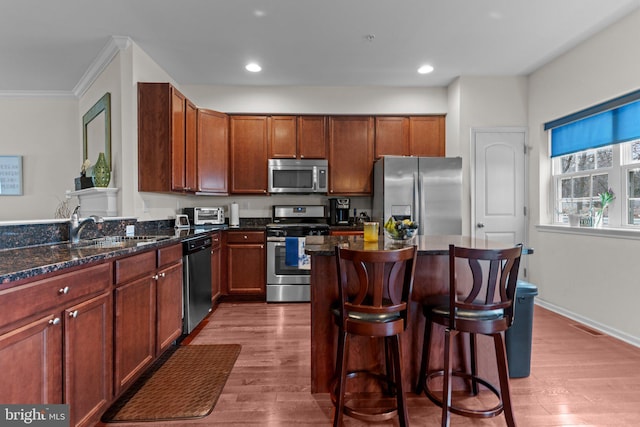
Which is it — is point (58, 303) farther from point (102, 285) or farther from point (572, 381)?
point (572, 381)

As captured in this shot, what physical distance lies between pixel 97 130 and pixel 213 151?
1245mm

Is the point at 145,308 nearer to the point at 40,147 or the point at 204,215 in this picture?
the point at 204,215

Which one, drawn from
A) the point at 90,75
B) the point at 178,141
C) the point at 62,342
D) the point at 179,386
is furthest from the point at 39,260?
the point at 90,75

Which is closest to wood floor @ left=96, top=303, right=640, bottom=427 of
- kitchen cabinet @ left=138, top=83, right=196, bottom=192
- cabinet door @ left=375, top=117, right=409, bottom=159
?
kitchen cabinet @ left=138, top=83, right=196, bottom=192

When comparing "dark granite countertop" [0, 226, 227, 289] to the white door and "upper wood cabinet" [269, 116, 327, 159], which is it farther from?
the white door

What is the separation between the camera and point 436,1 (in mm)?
2549

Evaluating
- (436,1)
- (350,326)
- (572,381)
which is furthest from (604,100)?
(350,326)

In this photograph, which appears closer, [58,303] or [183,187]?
[58,303]

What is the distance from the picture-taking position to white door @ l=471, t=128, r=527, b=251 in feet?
13.0

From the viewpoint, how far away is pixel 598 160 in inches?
126

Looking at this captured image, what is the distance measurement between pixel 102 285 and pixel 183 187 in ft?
6.30

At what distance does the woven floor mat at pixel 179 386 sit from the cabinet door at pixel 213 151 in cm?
200

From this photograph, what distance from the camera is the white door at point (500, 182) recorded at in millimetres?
3961

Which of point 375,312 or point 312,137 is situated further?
point 312,137
